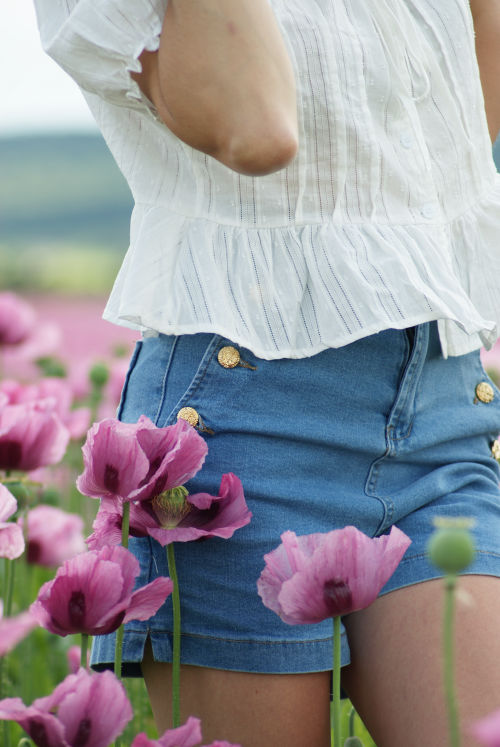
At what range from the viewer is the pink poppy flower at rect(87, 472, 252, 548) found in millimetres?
934

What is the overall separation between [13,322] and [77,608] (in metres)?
1.60

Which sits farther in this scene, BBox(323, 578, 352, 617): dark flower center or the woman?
the woman

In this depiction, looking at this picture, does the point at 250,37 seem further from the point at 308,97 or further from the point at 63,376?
the point at 63,376

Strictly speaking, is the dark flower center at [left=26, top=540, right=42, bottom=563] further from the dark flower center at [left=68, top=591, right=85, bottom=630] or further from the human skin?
the dark flower center at [left=68, top=591, right=85, bottom=630]

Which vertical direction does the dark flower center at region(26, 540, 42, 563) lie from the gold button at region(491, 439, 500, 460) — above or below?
below

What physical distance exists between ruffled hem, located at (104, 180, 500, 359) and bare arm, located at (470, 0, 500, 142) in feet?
0.90

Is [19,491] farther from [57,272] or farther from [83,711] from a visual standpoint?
[57,272]

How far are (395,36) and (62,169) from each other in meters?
19.3

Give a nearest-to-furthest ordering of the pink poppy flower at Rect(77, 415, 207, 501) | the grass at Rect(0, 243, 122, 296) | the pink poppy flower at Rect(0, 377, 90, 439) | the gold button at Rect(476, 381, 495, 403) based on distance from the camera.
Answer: the pink poppy flower at Rect(77, 415, 207, 501) < the gold button at Rect(476, 381, 495, 403) < the pink poppy flower at Rect(0, 377, 90, 439) < the grass at Rect(0, 243, 122, 296)

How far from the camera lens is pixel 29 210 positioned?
18109 mm

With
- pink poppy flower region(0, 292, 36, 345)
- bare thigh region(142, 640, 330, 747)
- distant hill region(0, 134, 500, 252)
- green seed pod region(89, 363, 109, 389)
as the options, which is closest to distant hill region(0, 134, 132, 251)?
distant hill region(0, 134, 500, 252)

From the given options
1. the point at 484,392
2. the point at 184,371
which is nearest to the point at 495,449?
the point at 484,392

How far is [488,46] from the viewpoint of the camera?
1.26 m

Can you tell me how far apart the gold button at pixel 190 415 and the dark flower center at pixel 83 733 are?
1.06ft
